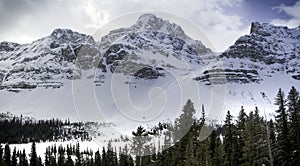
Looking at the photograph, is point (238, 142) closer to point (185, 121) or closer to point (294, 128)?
point (185, 121)

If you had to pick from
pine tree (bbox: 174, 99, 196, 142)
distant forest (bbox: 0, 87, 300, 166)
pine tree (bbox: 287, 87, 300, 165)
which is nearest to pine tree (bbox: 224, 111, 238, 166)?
distant forest (bbox: 0, 87, 300, 166)

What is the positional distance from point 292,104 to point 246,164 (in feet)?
31.6

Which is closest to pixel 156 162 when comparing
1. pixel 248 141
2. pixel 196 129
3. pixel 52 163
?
pixel 196 129

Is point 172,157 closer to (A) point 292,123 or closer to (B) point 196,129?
(B) point 196,129

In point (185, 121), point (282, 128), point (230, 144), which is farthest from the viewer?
point (230, 144)

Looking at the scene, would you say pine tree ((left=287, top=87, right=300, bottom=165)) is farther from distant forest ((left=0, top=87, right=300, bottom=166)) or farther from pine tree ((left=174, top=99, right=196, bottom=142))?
pine tree ((left=174, top=99, right=196, bottom=142))

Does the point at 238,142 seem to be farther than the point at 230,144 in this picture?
Yes

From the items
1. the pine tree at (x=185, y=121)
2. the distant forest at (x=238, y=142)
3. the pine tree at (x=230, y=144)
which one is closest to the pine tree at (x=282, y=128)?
the distant forest at (x=238, y=142)

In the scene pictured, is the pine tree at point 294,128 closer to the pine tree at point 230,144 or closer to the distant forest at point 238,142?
the distant forest at point 238,142

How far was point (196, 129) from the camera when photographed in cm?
5909

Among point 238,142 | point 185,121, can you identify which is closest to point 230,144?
point 238,142

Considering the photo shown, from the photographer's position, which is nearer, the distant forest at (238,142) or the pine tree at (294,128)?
the pine tree at (294,128)

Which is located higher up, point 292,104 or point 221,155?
point 292,104

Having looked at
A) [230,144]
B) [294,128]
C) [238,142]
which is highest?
[294,128]
